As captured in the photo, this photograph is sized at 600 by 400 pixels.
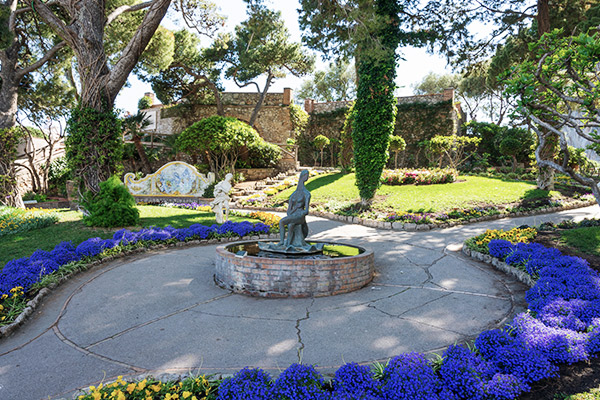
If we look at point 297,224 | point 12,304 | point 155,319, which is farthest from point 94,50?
point 155,319

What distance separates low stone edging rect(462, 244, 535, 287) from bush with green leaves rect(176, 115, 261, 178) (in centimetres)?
1393

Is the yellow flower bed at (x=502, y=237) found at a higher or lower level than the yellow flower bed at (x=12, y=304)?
lower

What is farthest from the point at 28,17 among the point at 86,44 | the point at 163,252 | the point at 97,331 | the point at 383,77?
the point at 97,331

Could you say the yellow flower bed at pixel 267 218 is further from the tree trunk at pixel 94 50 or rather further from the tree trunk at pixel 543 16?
the tree trunk at pixel 543 16

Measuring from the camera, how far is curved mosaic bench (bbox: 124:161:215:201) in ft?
52.1

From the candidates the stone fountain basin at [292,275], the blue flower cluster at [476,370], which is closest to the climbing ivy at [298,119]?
the stone fountain basin at [292,275]

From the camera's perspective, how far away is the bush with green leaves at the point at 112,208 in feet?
27.8

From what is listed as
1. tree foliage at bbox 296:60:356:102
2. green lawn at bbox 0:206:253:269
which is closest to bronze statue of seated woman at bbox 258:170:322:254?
green lawn at bbox 0:206:253:269

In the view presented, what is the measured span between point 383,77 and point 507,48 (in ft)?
31.6

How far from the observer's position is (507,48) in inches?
659

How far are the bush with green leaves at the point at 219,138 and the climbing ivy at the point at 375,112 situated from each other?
8.51 meters

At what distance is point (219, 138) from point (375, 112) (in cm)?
939

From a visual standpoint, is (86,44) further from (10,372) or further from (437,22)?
(437,22)

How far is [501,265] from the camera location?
6.07 m
